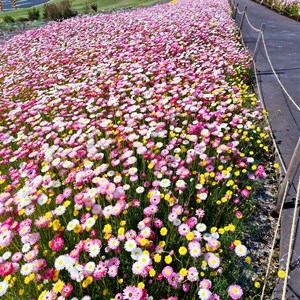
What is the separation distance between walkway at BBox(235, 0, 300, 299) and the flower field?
1.12 feet

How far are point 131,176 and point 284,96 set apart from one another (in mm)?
4529

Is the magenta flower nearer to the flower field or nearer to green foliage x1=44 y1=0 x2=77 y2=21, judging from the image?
the flower field

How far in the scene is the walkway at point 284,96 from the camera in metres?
2.63

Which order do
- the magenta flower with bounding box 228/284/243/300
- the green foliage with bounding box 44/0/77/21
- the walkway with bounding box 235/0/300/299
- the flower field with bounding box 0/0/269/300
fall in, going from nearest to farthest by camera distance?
the magenta flower with bounding box 228/284/243/300
the flower field with bounding box 0/0/269/300
the walkway with bounding box 235/0/300/299
the green foliage with bounding box 44/0/77/21

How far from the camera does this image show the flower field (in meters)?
2.17

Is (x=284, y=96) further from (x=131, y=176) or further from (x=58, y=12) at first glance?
(x=58, y=12)

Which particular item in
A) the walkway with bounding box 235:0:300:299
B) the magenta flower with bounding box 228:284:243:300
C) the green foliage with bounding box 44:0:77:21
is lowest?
the walkway with bounding box 235:0:300:299

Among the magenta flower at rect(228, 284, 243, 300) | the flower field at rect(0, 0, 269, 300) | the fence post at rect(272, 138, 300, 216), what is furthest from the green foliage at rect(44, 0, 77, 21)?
the magenta flower at rect(228, 284, 243, 300)

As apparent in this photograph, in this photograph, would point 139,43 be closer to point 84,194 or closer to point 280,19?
point 84,194

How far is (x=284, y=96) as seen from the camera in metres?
5.85

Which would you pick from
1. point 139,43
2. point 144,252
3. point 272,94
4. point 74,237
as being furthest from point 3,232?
→ point 139,43

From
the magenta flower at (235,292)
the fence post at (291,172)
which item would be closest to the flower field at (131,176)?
the magenta flower at (235,292)

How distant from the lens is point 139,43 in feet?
29.7

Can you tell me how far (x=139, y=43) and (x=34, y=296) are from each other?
27.7 ft
